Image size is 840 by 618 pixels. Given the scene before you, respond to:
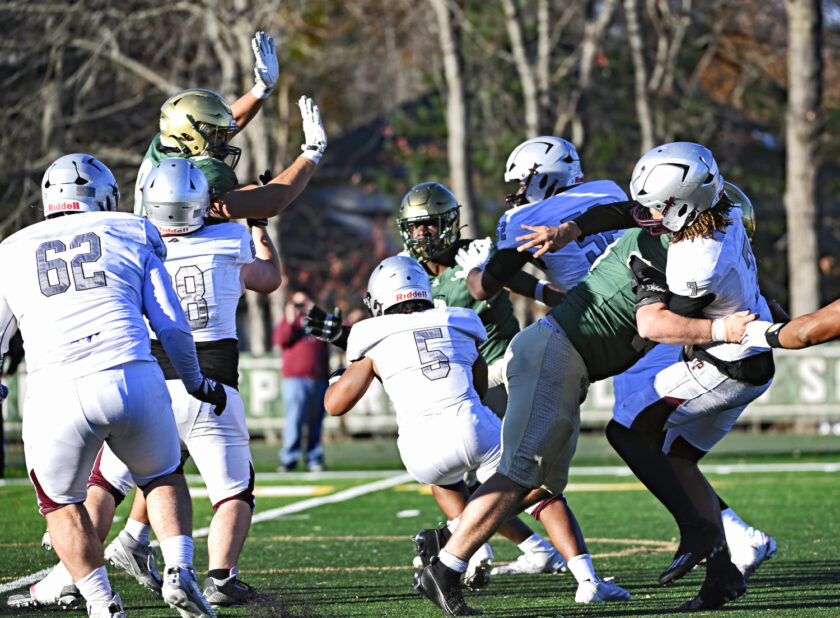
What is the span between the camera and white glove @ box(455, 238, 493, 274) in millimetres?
6438

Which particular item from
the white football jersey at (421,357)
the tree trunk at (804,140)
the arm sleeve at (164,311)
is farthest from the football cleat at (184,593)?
the tree trunk at (804,140)

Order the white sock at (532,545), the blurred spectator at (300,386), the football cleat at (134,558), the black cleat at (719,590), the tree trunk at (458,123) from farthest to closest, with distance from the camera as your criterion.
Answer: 1. the tree trunk at (458,123)
2. the blurred spectator at (300,386)
3. the white sock at (532,545)
4. the football cleat at (134,558)
5. the black cleat at (719,590)

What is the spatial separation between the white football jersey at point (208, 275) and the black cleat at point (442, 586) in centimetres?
141

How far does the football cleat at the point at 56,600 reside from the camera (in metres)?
5.73

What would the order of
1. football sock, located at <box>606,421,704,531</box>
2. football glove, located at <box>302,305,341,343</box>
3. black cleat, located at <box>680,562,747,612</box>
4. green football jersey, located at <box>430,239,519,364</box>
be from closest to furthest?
black cleat, located at <box>680,562,747,612</box>, football sock, located at <box>606,421,704,531</box>, football glove, located at <box>302,305,341,343</box>, green football jersey, located at <box>430,239,519,364</box>

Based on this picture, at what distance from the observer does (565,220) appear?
6.35 meters

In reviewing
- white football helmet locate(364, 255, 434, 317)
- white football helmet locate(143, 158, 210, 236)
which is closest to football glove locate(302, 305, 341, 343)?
white football helmet locate(364, 255, 434, 317)

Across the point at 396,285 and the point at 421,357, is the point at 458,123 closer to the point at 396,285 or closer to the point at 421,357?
the point at 396,285

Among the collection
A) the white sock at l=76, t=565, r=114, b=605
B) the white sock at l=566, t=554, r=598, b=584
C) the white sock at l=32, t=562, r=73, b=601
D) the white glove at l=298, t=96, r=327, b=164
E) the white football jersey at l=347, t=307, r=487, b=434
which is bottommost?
the white sock at l=566, t=554, r=598, b=584

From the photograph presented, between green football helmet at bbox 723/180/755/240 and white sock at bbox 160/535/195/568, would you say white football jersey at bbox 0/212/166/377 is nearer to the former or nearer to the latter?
white sock at bbox 160/535/195/568

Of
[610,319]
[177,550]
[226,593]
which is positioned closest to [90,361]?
[177,550]

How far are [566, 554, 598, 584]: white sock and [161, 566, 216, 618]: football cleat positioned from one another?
1779 mm

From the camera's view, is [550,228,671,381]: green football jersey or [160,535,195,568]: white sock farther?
[550,228,671,381]: green football jersey

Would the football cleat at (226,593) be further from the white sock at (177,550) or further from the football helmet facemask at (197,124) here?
the football helmet facemask at (197,124)
